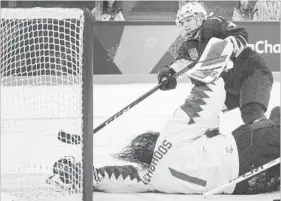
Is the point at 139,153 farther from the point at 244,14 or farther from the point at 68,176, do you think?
the point at 244,14

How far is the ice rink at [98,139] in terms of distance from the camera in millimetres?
2242

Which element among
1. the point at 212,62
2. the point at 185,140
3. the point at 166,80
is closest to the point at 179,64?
the point at 166,80

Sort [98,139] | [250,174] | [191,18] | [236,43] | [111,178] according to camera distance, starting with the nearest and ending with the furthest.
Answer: [250,174]
[111,178]
[236,43]
[191,18]
[98,139]

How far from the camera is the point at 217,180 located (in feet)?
7.47

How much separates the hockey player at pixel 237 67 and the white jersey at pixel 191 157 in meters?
0.44

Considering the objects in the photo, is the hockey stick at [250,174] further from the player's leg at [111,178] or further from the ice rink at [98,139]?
the player's leg at [111,178]

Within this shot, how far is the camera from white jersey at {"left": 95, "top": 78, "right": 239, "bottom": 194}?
2.27 meters

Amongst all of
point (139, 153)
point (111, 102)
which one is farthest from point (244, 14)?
point (139, 153)

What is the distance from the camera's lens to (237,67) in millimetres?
2914

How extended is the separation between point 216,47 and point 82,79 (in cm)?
69

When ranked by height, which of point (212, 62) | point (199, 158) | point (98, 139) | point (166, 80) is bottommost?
point (98, 139)

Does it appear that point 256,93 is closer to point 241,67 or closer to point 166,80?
point 241,67

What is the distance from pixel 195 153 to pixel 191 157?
19 mm

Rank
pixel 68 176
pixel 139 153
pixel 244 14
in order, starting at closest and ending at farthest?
pixel 68 176 → pixel 139 153 → pixel 244 14
